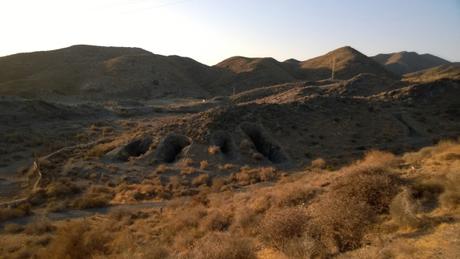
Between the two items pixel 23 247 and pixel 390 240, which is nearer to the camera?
pixel 390 240

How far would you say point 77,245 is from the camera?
1404 cm

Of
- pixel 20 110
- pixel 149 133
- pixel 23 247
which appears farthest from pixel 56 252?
pixel 20 110

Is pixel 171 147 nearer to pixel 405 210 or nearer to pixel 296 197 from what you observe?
pixel 296 197

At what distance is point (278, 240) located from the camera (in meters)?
10.1

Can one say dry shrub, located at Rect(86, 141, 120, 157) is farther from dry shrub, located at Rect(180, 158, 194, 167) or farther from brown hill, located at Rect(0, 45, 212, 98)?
brown hill, located at Rect(0, 45, 212, 98)

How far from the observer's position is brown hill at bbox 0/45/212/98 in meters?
87.6

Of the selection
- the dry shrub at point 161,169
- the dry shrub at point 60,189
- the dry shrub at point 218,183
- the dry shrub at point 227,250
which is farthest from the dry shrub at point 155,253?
the dry shrub at point 161,169

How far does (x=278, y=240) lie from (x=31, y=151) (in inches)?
1415

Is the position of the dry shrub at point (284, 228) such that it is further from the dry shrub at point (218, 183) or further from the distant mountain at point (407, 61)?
the distant mountain at point (407, 61)

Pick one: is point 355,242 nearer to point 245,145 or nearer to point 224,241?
point 224,241

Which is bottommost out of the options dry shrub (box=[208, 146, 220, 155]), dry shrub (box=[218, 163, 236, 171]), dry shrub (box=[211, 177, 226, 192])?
dry shrub (box=[211, 177, 226, 192])

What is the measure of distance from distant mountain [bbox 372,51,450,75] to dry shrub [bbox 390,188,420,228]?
152m

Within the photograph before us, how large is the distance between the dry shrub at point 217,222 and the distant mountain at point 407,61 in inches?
5883

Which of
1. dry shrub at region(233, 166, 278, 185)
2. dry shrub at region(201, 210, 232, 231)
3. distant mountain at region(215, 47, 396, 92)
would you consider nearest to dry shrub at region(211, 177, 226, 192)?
dry shrub at region(233, 166, 278, 185)
